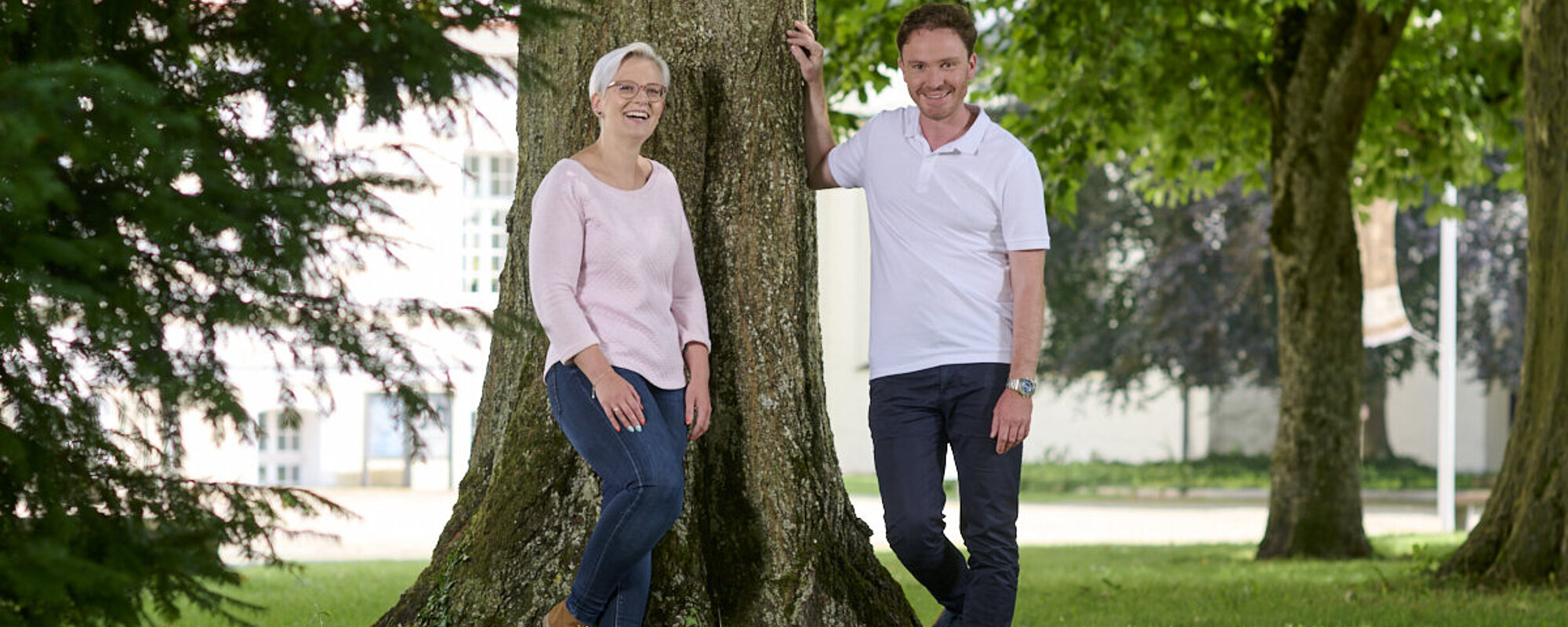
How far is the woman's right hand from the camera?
4.14m

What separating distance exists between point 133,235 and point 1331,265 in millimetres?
11391

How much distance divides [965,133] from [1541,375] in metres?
5.82

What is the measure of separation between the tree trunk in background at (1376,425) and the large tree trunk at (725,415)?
30.1 meters

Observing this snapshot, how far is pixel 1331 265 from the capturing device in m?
12.7

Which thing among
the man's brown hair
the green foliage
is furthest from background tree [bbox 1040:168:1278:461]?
the man's brown hair

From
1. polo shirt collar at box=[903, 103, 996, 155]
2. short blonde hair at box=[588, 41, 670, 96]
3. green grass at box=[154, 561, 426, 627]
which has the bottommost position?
green grass at box=[154, 561, 426, 627]

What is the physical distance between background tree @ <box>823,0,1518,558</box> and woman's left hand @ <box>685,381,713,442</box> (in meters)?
7.89

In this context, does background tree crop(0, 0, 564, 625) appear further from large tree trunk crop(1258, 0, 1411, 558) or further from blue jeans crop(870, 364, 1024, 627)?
large tree trunk crop(1258, 0, 1411, 558)

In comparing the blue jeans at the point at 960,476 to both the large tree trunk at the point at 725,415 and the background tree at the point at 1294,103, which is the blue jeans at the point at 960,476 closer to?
the large tree trunk at the point at 725,415

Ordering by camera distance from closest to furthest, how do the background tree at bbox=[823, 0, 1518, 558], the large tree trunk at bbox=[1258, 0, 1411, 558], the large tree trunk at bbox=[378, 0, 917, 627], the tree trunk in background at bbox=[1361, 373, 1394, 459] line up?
the large tree trunk at bbox=[378, 0, 917, 627] < the background tree at bbox=[823, 0, 1518, 558] < the large tree trunk at bbox=[1258, 0, 1411, 558] < the tree trunk in background at bbox=[1361, 373, 1394, 459]

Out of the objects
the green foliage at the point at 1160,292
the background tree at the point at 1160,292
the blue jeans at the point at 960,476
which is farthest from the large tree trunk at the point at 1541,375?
the background tree at the point at 1160,292

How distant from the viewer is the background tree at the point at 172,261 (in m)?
2.47

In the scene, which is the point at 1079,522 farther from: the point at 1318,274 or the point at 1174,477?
the point at 1174,477

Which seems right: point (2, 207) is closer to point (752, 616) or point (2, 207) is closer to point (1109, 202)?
point (752, 616)
